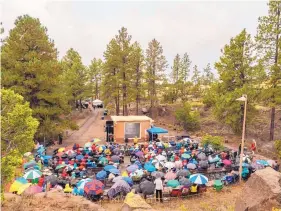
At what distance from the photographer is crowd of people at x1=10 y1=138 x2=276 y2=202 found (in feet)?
49.3

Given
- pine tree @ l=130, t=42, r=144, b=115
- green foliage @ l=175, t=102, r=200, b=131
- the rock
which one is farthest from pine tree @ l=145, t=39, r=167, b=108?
the rock

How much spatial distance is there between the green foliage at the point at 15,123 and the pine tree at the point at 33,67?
1486 centimetres

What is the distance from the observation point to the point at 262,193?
10.1 metres

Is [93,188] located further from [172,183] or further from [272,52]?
[272,52]

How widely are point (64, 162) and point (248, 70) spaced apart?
830 inches

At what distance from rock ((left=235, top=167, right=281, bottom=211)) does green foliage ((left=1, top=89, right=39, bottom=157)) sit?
8.81m

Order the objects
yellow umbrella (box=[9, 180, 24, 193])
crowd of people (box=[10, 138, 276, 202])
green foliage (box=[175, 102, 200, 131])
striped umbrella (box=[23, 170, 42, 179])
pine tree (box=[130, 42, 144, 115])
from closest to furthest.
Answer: yellow umbrella (box=[9, 180, 24, 193]) < crowd of people (box=[10, 138, 276, 202]) < striped umbrella (box=[23, 170, 42, 179]) < green foliage (box=[175, 102, 200, 131]) < pine tree (box=[130, 42, 144, 115])

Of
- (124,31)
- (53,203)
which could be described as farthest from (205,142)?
(124,31)

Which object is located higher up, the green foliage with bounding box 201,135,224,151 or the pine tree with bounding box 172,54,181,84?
the pine tree with bounding box 172,54,181,84

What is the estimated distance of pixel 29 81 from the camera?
2412cm

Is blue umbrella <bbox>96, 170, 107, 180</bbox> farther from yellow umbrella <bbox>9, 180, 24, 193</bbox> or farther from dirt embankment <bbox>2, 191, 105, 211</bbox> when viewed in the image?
dirt embankment <bbox>2, 191, 105, 211</bbox>

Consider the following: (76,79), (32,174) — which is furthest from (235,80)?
(76,79)

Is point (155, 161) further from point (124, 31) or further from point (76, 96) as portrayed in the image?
point (76, 96)

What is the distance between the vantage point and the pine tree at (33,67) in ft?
78.1
